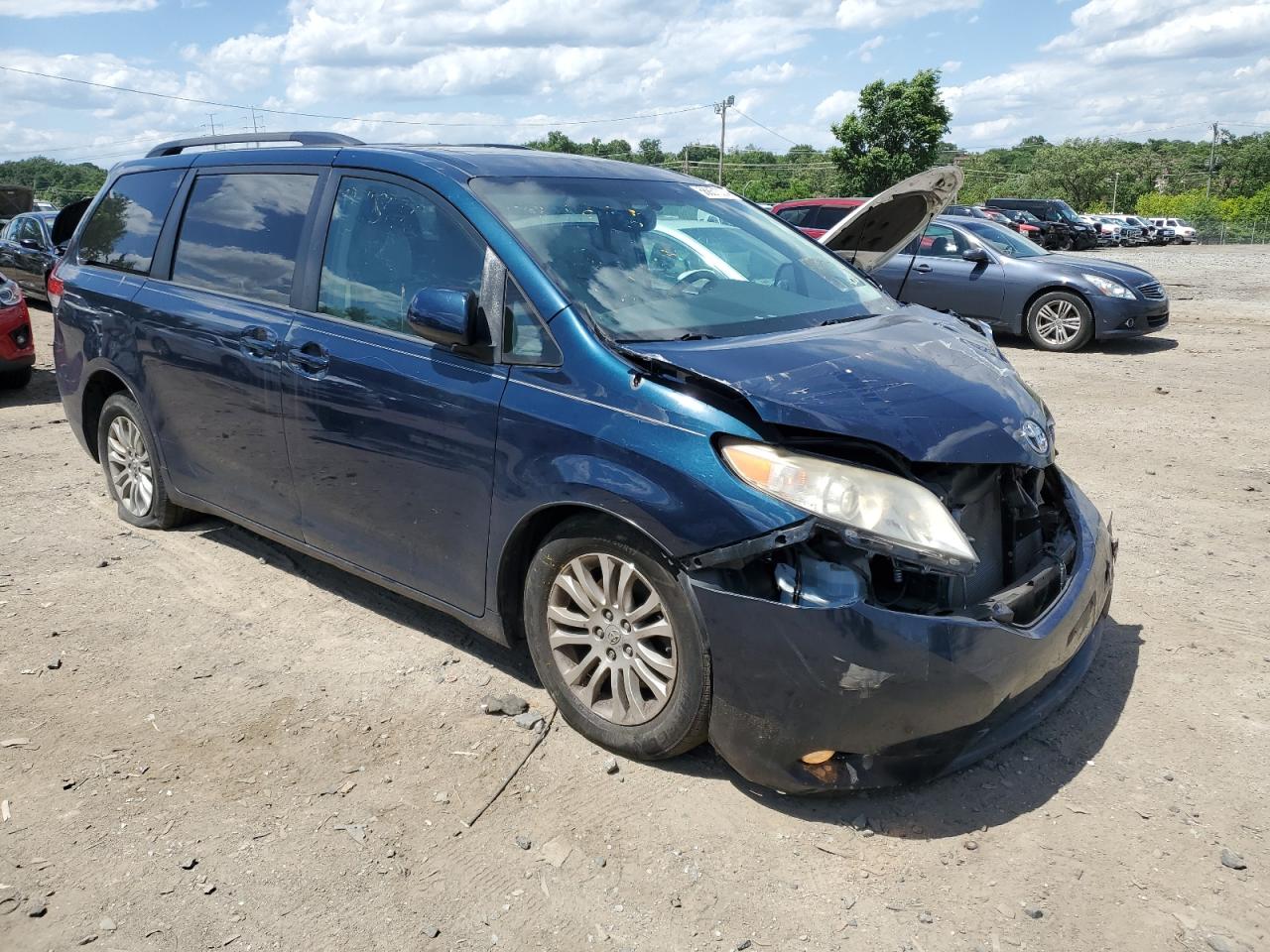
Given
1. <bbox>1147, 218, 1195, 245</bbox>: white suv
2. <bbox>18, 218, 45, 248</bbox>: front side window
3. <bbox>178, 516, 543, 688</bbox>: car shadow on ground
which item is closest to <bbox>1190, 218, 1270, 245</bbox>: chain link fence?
<bbox>1147, 218, 1195, 245</bbox>: white suv

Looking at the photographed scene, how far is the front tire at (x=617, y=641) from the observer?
9.86 ft

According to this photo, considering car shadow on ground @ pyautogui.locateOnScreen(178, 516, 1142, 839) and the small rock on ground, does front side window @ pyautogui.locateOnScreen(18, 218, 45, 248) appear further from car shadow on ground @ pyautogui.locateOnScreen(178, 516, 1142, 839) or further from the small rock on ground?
the small rock on ground

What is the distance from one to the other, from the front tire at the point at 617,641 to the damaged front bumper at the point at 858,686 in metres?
0.10

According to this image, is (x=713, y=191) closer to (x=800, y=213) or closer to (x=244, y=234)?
(x=244, y=234)

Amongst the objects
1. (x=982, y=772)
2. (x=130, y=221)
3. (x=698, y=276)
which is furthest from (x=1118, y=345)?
(x=130, y=221)

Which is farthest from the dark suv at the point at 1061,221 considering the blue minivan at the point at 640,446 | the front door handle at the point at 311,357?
the front door handle at the point at 311,357

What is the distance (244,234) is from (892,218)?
3.16 metres

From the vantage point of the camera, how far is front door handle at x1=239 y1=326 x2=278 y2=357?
13.6 feet

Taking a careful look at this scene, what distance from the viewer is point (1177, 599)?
454cm

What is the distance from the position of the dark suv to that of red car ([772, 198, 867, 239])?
22.3m

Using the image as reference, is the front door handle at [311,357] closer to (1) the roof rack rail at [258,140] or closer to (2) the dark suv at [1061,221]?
(1) the roof rack rail at [258,140]

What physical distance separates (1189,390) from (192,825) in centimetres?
916

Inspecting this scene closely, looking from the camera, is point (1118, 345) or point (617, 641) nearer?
point (617, 641)

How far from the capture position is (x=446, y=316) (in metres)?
3.37
